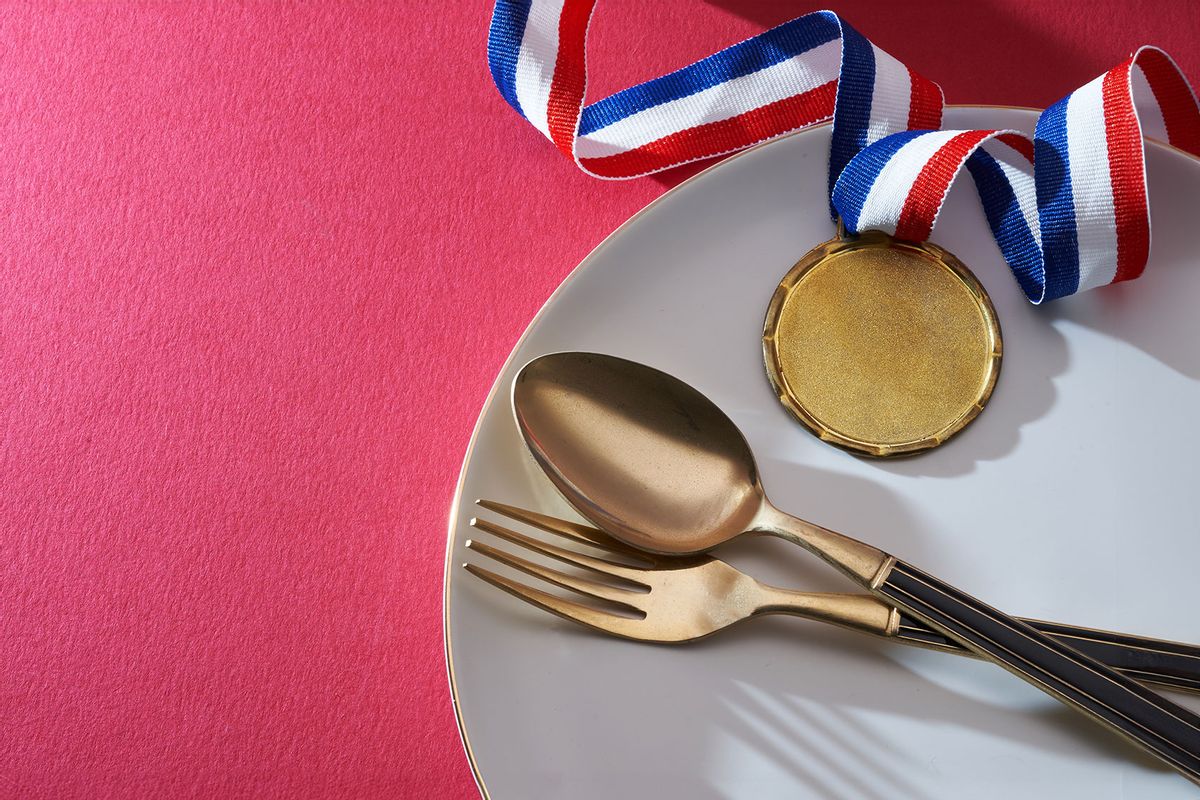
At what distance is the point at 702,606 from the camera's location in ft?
1.20

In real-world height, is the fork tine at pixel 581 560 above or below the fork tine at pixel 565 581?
above

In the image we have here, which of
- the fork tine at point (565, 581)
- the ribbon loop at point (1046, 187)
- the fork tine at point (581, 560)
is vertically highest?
the ribbon loop at point (1046, 187)

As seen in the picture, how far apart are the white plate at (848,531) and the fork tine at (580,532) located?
11 mm

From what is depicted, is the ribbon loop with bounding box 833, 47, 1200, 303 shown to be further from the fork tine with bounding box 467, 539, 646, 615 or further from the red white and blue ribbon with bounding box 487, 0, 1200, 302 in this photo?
the fork tine with bounding box 467, 539, 646, 615

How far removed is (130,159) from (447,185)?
18cm

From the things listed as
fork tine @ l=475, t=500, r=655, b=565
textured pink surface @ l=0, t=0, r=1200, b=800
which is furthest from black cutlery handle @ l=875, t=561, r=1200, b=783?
textured pink surface @ l=0, t=0, r=1200, b=800

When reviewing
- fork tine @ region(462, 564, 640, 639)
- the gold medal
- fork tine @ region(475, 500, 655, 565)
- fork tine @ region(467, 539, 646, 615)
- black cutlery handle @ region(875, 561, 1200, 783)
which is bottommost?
fork tine @ region(462, 564, 640, 639)

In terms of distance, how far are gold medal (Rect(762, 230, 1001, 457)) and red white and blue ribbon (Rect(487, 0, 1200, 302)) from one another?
2 cm

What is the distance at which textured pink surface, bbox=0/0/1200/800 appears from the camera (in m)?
0.44

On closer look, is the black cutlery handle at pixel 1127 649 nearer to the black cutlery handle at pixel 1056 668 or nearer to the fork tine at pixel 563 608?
the black cutlery handle at pixel 1056 668

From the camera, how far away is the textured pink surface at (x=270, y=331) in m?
0.44

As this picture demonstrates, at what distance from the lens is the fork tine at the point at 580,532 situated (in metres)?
0.37

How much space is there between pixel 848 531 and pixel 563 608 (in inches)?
4.9

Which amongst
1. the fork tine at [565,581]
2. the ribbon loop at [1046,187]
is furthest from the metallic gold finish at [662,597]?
the ribbon loop at [1046,187]
